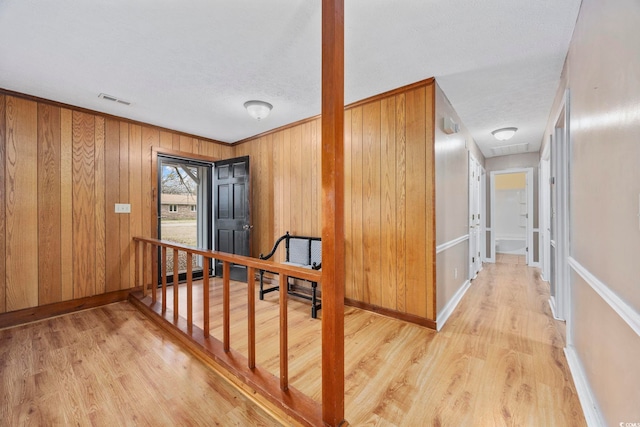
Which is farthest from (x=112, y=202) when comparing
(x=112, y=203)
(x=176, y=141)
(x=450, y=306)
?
(x=450, y=306)

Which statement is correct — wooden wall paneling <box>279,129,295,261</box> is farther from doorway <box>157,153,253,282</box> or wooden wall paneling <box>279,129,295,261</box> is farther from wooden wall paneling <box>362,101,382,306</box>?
wooden wall paneling <box>362,101,382,306</box>

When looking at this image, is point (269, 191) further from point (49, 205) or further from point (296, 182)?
point (49, 205)

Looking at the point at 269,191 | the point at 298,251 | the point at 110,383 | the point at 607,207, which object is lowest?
the point at 110,383

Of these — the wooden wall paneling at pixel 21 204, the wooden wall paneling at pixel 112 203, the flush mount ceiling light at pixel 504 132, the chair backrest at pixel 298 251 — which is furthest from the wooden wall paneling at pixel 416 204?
the wooden wall paneling at pixel 21 204

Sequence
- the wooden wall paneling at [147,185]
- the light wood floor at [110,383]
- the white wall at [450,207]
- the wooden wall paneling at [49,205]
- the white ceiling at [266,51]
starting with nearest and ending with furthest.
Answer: the light wood floor at [110,383] → the white ceiling at [266,51] → the white wall at [450,207] → the wooden wall paneling at [49,205] → the wooden wall paneling at [147,185]

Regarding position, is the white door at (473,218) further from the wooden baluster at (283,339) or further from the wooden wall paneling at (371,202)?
the wooden baluster at (283,339)

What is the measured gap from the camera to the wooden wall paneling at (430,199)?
96.7 inches

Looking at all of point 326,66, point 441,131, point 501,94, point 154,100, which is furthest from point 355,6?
point 154,100

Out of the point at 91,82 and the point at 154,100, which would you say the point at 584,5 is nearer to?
the point at 154,100

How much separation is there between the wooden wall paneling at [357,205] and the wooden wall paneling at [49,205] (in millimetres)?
3316

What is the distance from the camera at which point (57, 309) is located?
114 inches

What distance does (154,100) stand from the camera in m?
2.91

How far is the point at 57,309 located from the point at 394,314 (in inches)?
145

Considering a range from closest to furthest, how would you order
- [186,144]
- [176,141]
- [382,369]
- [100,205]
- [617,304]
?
[617,304] < [382,369] < [100,205] < [176,141] < [186,144]
